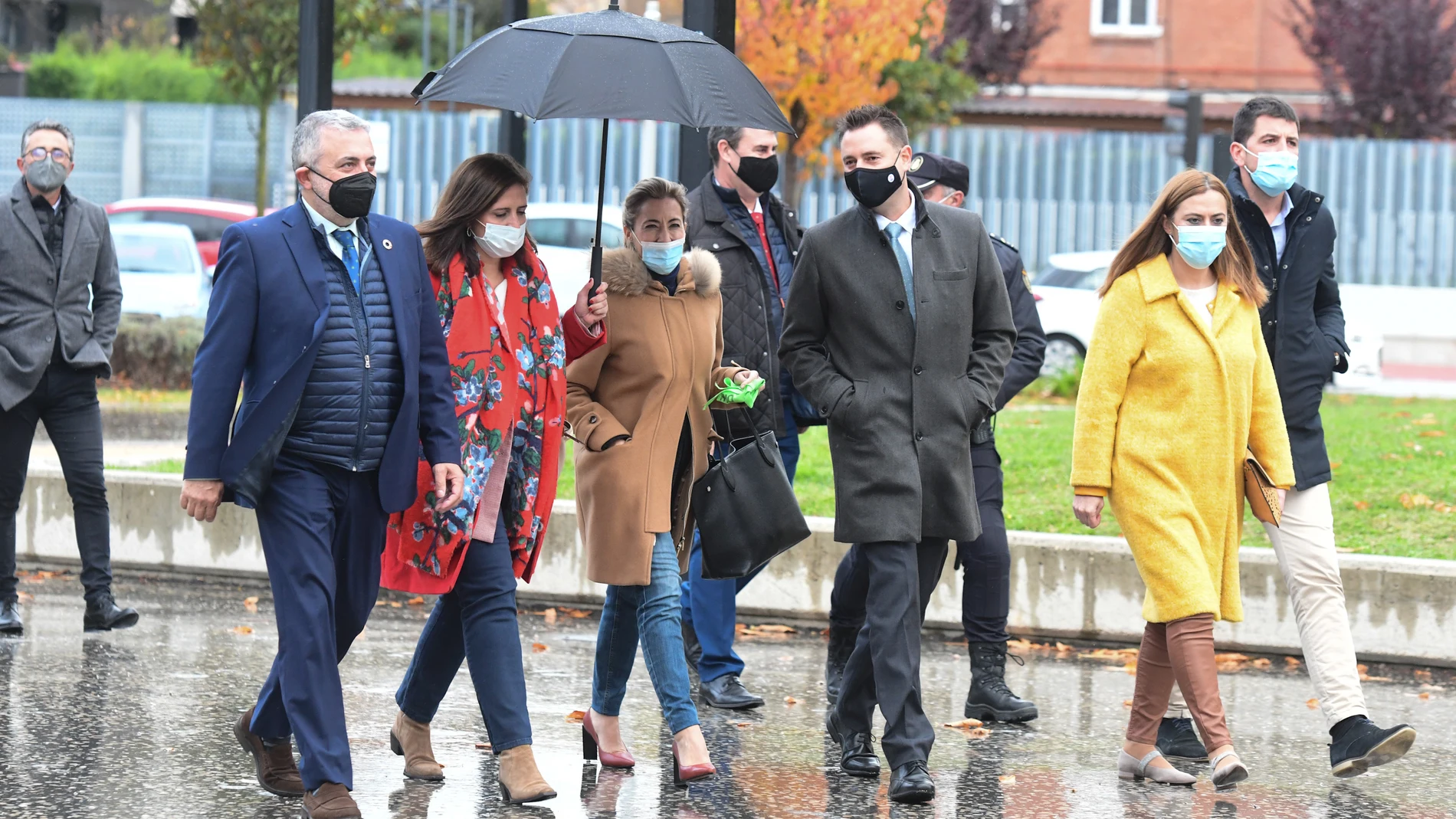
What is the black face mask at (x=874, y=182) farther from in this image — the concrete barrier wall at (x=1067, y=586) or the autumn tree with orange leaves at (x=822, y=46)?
the autumn tree with orange leaves at (x=822, y=46)

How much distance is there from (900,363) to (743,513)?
0.69m

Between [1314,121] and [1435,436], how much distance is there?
74.5 feet

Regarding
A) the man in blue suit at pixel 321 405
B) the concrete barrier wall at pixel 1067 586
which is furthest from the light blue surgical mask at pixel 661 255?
the concrete barrier wall at pixel 1067 586

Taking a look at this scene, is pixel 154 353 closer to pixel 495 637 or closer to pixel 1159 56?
pixel 495 637

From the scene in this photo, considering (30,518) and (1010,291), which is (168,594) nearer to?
(30,518)

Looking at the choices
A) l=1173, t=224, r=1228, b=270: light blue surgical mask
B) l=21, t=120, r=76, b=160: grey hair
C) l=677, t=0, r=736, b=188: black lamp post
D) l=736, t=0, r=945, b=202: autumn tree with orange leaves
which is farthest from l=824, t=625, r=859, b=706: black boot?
l=736, t=0, r=945, b=202: autumn tree with orange leaves

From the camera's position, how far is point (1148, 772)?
5.82 metres

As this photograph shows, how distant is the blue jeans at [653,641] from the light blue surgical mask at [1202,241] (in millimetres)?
1863

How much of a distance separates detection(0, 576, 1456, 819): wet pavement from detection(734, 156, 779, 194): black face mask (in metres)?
1.94

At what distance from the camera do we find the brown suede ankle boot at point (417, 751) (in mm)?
5598

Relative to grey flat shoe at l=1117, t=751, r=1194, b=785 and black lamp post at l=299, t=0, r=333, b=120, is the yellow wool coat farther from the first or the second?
black lamp post at l=299, t=0, r=333, b=120

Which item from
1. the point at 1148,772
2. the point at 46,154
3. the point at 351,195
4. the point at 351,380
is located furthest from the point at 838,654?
the point at 46,154

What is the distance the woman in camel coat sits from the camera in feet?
18.6

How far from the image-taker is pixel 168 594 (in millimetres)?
8938
